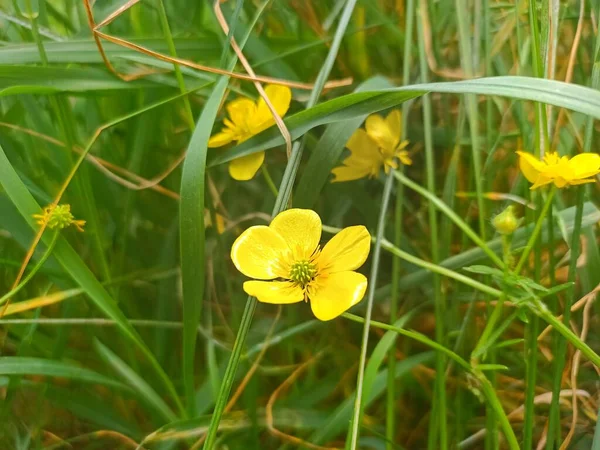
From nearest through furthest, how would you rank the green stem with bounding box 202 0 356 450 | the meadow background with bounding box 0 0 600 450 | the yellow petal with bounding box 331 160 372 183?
the green stem with bounding box 202 0 356 450 → the meadow background with bounding box 0 0 600 450 → the yellow petal with bounding box 331 160 372 183

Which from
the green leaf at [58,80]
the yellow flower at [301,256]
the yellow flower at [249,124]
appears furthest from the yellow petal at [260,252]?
the green leaf at [58,80]

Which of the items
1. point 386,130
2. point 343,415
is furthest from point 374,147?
point 343,415

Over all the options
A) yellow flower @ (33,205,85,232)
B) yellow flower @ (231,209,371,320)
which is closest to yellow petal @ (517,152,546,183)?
yellow flower @ (231,209,371,320)

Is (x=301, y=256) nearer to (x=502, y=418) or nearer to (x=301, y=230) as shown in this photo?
(x=301, y=230)

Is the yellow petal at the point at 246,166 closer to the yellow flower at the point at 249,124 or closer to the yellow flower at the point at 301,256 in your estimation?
the yellow flower at the point at 249,124

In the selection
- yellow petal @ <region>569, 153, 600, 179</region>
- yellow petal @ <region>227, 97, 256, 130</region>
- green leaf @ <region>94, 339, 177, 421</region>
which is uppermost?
yellow petal @ <region>227, 97, 256, 130</region>

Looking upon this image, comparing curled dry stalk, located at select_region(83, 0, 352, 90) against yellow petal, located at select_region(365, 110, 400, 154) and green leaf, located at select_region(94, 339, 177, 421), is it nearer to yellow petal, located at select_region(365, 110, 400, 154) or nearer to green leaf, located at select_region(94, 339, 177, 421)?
yellow petal, located at select_region(365, 110, 400, 154)

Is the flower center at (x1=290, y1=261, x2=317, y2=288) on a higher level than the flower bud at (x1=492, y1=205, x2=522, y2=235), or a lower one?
lower
